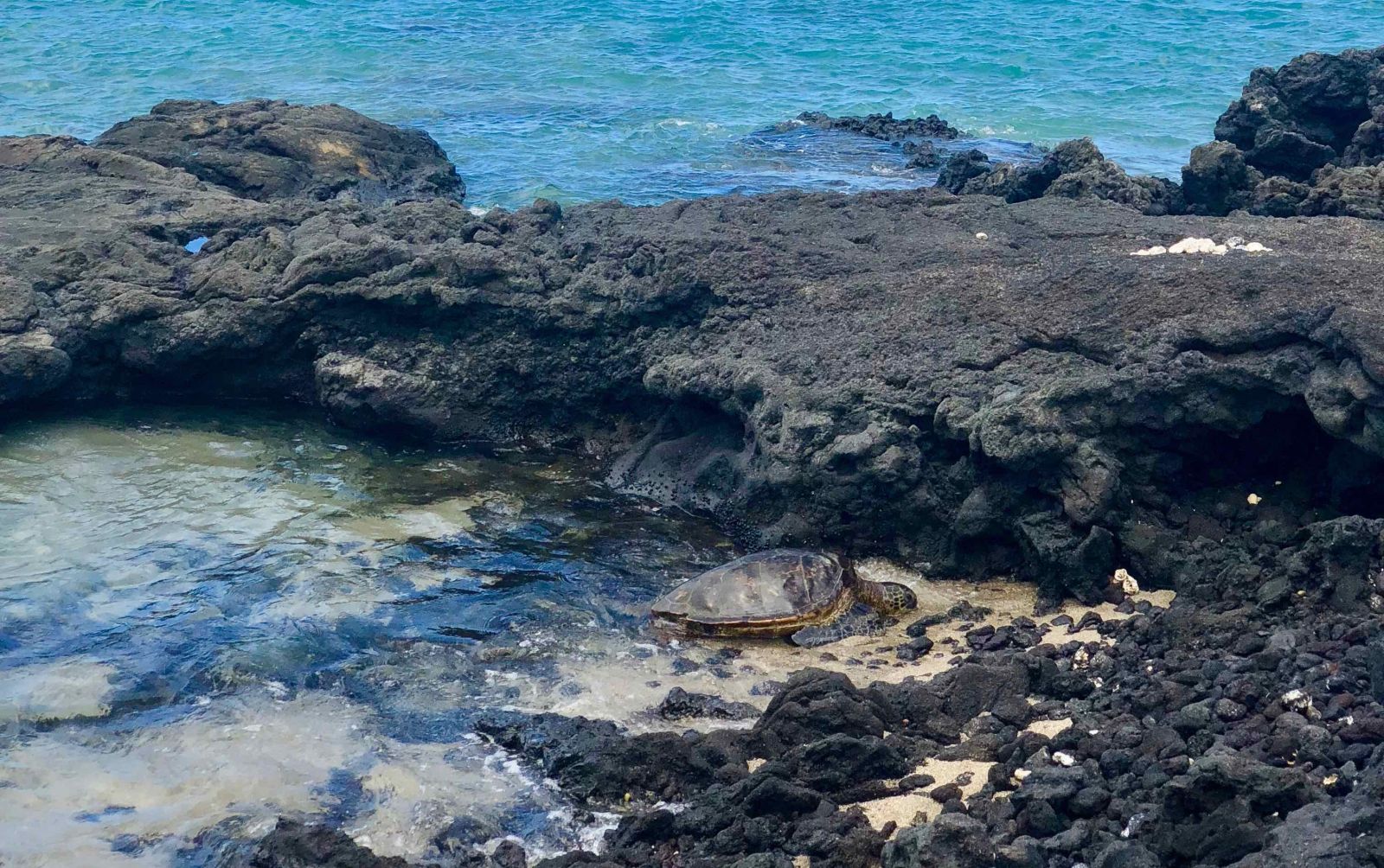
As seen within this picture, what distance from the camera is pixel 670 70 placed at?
26.7m

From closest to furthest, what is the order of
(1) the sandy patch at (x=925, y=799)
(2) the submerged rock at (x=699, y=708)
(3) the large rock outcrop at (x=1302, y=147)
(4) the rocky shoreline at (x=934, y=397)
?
(4) the rocky shoreline at (x=934, y=397)
(1) the sandy patch at (x=925, y=799)
(2) the submerged rock at (x=699, y=708)
(3) the large rock outcrop at (x=1302, y=147)

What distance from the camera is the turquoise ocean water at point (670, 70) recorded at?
66.5ft

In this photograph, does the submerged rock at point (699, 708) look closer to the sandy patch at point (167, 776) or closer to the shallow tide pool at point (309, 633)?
the shallow tide pool at point (309, 633)

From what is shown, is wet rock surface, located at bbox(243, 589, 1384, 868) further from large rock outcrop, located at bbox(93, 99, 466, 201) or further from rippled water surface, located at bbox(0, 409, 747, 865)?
large rock outcrop, located at bbox(93, 99, 466, 201)

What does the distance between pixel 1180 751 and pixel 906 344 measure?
4008 millimetres

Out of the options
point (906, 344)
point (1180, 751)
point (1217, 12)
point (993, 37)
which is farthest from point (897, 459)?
point (1217, 12)

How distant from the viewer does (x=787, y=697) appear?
6.33 metres

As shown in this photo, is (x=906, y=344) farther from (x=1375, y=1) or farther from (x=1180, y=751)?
(x=1375, y=1)

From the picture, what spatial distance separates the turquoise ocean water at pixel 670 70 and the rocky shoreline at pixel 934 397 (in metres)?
6.81

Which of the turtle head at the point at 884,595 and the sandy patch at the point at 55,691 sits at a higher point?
the sandy patch at the point at 55,691

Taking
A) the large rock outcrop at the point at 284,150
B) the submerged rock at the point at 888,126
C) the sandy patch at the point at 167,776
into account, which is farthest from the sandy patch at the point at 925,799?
the submerged rock at the point at 888,126

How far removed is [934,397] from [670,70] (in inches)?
781

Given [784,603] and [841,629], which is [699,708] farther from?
[841,629]

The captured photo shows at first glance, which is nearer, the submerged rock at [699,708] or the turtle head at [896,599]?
the submerged rock at [699,708]
